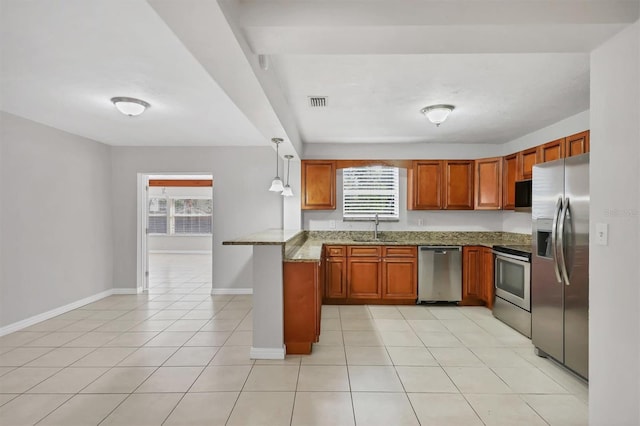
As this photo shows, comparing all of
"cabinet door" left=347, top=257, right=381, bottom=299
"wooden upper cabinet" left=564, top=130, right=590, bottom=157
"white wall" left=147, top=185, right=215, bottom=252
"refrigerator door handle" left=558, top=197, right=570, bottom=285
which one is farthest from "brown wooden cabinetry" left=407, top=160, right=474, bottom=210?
"white wall" left=147, top=185, right=215, bottom=252

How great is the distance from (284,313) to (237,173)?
3.00 m

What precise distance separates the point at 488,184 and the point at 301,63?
3645 mm

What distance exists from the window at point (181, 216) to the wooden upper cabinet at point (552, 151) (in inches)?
363

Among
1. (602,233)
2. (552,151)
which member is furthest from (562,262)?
(552,151)

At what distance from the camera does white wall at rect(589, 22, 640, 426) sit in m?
1.60

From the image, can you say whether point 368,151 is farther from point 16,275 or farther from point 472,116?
point 16,275

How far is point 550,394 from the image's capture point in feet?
8.07

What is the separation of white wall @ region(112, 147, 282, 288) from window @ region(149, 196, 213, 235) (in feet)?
17.4

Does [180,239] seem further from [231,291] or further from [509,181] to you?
[509,181]

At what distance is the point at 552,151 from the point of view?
369cm

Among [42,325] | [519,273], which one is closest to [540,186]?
[519,273]

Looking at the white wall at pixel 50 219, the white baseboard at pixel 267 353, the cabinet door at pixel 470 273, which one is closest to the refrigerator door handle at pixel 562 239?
the cabinet door at pixel 470 273

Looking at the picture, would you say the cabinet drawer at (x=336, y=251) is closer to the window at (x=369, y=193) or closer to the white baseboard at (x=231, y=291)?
the window at (x=369, y=193)

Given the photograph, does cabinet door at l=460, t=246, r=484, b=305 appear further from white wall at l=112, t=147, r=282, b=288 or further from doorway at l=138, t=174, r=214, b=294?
doorway at l=138, t=174, r=214, b=294
